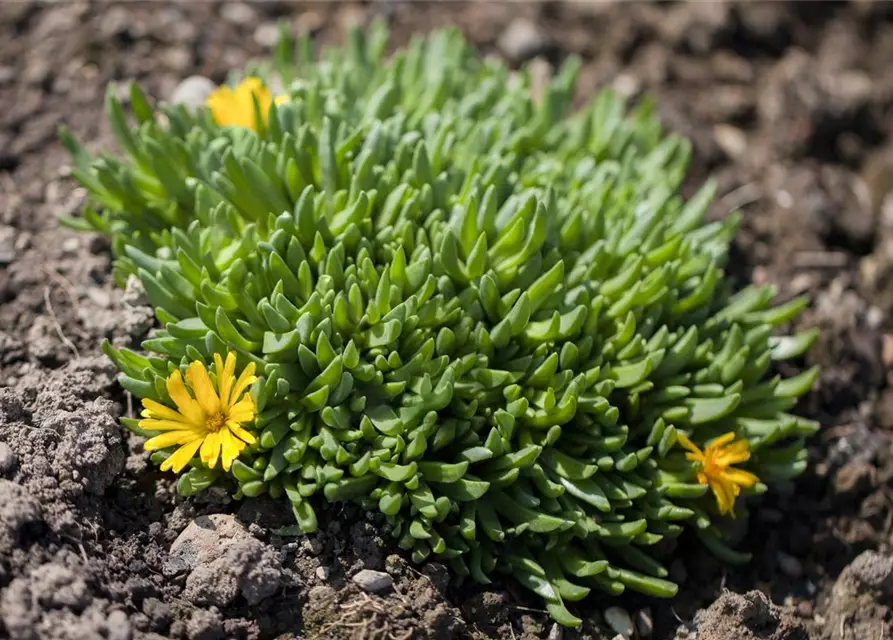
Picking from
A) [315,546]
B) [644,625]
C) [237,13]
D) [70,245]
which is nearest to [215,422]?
[315,546]

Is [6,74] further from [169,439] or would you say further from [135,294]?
[169,439]

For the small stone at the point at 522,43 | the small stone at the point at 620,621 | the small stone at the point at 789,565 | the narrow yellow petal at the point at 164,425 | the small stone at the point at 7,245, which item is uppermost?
the small stone at the point at 522,43

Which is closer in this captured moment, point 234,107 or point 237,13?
point 234,107

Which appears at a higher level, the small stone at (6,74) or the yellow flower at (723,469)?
the small stone at (6,74)

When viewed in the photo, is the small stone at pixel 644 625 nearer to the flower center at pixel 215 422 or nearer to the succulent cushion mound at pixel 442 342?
the succulent cushion mound at pixel 442 342

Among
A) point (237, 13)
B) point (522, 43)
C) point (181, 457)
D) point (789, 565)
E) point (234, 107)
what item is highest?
point (237, 13)

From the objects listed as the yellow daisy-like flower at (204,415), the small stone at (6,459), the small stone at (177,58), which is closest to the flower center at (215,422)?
the yellow daisy-like flower at (204,415)

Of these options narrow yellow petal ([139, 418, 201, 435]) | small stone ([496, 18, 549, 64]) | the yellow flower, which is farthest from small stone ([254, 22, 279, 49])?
the yellow flower
